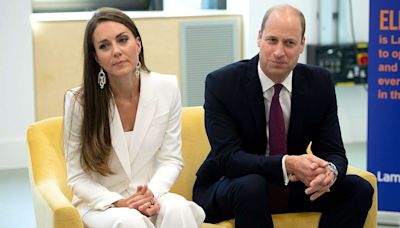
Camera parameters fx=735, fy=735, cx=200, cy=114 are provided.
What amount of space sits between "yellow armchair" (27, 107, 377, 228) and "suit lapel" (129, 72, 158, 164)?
325mm

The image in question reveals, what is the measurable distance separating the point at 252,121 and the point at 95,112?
0.61 metres

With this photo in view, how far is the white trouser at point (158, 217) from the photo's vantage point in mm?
2504

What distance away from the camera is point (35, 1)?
229 inches

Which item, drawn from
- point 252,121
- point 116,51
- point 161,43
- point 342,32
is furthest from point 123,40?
point 342,32

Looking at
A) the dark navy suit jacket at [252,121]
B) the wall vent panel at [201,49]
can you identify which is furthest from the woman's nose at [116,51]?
the wall vent panel at [201,49]

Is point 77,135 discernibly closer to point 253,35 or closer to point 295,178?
point 295,178

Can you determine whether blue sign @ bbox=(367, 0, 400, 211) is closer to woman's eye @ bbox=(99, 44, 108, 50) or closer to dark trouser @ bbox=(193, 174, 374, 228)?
dark trouser @ bbox=(193, 174, 374, 228)

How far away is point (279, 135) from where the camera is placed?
2.88 metres

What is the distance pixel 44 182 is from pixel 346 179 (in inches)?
45.6

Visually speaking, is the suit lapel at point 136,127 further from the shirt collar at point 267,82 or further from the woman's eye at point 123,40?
the shirt collar at point 267,82

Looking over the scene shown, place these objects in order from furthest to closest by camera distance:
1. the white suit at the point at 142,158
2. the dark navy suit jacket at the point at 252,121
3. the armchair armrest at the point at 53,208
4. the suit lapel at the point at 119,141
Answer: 1. the dark navy suit jacket at the point at 252,121
2. the suit lapel at the point at 119,141
3. the white suit at the point at 142,158
4. the armchair armrest at the point at 53,208

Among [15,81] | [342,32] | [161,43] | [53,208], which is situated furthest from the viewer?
[342,32]

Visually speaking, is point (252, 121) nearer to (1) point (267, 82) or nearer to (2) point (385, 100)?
(1) point (267, 82)

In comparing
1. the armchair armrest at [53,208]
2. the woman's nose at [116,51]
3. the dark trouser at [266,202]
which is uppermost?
the woman's nose at [116,51]
